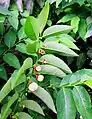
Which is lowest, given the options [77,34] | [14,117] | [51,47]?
[14,117]

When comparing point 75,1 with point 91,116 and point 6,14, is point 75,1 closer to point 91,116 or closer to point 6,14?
point 6,14

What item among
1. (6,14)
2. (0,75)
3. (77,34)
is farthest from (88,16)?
(0,75)

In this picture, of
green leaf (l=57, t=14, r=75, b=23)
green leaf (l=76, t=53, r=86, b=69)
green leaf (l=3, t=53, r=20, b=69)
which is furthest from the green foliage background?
green leaf (l=76, t=53, r=86, b=69)

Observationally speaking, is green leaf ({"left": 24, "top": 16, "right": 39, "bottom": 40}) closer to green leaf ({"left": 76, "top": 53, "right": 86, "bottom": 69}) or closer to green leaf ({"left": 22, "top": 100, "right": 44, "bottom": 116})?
green leaf ({"left": 22, "top": 100, "right": 44, "bottom": 116})

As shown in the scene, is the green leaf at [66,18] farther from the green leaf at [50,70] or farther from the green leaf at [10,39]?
the green leaf at [50,70]

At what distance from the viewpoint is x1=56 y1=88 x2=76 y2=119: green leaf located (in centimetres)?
84

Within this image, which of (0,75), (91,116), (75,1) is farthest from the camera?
(75,1)

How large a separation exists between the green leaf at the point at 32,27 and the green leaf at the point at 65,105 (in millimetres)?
175

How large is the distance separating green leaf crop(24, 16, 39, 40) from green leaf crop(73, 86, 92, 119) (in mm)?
186

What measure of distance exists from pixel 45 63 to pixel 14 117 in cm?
18

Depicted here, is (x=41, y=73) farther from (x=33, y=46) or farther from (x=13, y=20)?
(x=13, y=20)

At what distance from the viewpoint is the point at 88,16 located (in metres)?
1.34

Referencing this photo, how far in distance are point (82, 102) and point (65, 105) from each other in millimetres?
48

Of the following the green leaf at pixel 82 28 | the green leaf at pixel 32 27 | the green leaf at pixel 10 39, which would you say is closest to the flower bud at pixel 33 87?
the green leaf at pixel 32 27
